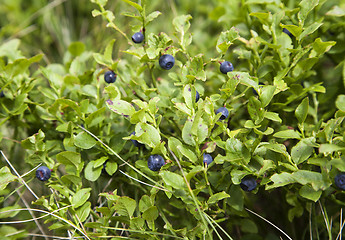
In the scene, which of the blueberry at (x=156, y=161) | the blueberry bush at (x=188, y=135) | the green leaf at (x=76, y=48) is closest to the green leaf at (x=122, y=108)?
the blueberry bush at (x=188, y=135)

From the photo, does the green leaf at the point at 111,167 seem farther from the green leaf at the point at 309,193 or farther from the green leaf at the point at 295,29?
the green leaf at the point at 295,29

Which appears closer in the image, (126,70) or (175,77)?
(175,77)

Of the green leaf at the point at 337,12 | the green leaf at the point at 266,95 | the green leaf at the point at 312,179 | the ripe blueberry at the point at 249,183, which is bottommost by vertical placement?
the ripe blueberry at the point at 249,183

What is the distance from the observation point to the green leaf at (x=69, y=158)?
4.07 ft

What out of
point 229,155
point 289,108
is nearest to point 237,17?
point 289,108

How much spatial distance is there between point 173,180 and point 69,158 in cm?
41

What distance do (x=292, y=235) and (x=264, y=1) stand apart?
40.1 inches

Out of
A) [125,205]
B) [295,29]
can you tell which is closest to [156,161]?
[125,205]

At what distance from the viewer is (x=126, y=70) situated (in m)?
1.56

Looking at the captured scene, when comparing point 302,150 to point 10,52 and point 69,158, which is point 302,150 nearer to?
point 69,158

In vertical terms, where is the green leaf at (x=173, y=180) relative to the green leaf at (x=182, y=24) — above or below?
below

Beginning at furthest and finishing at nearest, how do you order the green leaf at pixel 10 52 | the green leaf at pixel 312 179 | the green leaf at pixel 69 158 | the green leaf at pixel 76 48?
the green leaf at pixel 76 48
the green leaf at pixel 10 52
the green leaf at pixel 69 158
the green leaf at pixel 312 179

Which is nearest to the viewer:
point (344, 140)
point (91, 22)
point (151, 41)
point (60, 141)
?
point (344, 140)

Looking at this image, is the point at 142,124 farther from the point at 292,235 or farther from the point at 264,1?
the point at 292,235
